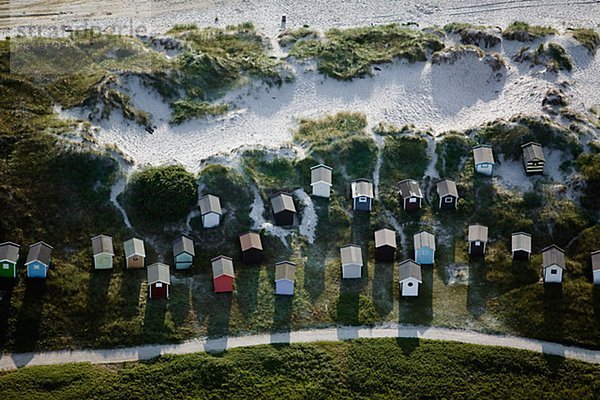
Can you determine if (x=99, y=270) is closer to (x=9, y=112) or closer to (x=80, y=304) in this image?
(x=80, y=304)

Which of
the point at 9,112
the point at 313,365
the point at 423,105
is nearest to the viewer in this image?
the point at 313,365

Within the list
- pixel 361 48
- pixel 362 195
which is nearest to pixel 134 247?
pixel 362 195

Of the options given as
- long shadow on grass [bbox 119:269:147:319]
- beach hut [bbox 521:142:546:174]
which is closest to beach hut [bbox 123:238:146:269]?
long shadow on grass [bbox 119:269:147:319]

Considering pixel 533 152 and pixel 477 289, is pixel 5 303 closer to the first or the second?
pixel 477 289

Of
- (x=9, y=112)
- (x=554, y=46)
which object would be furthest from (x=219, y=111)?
(x=554, y=46)

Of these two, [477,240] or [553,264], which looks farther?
[477,240]
